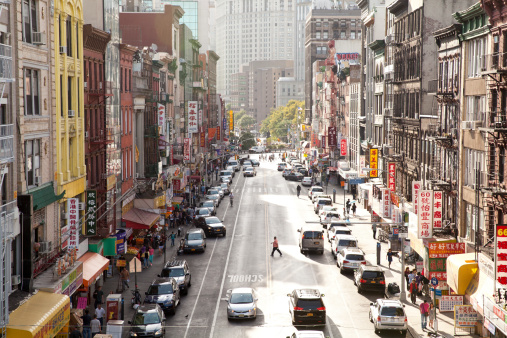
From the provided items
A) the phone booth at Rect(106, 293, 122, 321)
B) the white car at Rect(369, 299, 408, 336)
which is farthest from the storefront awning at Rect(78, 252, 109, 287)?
the white car at Rect(369, 299, 408, 336)

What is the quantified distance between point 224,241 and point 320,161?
59.2 metres

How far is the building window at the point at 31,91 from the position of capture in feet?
109

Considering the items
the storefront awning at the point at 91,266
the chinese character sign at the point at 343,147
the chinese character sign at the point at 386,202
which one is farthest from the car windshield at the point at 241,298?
the chinese character sign at the point at 343,147

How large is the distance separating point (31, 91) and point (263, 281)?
66.9ft

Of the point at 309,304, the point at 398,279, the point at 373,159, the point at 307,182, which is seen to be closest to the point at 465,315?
the point at 309,304

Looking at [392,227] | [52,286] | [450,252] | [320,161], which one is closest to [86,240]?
[52,286]

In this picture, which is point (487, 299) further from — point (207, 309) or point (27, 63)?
point (27, 63)

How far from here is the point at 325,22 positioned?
622ft

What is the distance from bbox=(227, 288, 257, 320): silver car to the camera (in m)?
37.3

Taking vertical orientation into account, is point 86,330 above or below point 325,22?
below

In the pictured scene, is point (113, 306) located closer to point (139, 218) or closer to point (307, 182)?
point (139, 218)

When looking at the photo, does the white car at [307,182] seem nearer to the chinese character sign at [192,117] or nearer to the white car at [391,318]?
the chinese character sign at [192,117]

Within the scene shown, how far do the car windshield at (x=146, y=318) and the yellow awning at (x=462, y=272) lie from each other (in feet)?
48.3

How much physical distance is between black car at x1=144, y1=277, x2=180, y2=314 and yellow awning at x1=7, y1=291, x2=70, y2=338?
7824 mm
